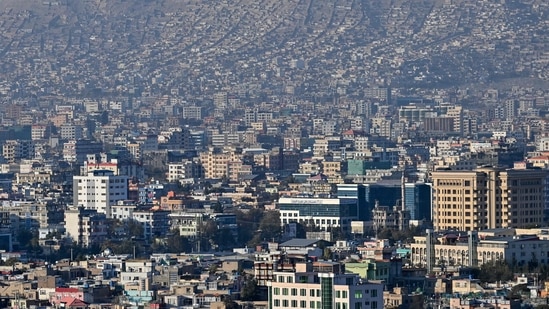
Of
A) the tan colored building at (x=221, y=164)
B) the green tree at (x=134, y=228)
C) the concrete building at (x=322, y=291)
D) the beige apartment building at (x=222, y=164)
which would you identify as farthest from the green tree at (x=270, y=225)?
the concrete building at (x=322, y=291)

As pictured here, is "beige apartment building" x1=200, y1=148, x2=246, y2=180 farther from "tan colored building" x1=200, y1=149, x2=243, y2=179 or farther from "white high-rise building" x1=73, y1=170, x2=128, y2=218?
"white high-rise building" x1=73, y1=170, x2=128, y2=218

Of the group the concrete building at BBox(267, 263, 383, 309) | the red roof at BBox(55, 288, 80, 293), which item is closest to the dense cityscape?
the concrete building at BBox(267, 263, 383, 309)

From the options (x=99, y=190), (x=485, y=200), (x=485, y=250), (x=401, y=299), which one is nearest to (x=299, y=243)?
(x=485, y=250)

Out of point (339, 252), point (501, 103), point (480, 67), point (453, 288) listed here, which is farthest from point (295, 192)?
point (480, 67)

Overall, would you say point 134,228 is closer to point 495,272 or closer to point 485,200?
point 485,200

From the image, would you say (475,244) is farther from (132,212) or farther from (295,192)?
(295,192)

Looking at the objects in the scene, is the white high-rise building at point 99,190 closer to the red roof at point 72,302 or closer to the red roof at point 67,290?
the red roof at point 67,290
